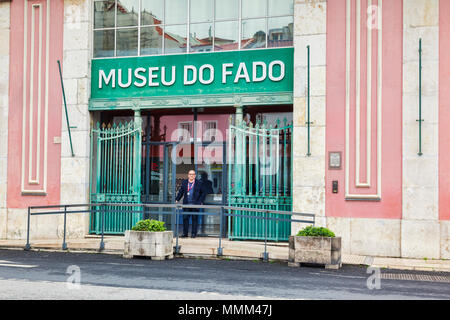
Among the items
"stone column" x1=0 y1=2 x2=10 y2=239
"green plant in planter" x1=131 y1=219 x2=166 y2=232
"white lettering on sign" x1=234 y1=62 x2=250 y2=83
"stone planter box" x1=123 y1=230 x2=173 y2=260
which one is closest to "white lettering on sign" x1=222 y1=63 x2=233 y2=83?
"white lettering on sign" x1=234 y1=62 x2=250 y2=83

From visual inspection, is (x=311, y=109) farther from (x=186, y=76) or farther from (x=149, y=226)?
(x=149, y=226)

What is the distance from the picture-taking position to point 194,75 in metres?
14.7

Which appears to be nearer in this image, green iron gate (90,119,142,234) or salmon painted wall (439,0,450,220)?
salmon painted wall (439,0,450,220)

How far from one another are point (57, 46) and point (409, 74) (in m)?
9.07

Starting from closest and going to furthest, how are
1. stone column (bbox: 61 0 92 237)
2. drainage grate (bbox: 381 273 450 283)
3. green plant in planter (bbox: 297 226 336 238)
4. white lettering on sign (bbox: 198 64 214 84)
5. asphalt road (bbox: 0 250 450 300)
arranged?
1. asphalt road (bbox: 0 250 450 300)
2. drainage grate (bbox: 381 273 450 283)
3. green plant in planter (bbox: 297 226 336 238)
4. white lettering on sign (bbox: 198 64 214 84)
5. stone column (bbox: 61 0 92 237)

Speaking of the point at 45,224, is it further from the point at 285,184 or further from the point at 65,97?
the point at 285,184

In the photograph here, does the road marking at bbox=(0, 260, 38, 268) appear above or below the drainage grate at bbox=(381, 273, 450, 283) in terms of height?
above

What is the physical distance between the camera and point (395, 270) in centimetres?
1091

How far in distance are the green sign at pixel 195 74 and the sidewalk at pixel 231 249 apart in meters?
3.73

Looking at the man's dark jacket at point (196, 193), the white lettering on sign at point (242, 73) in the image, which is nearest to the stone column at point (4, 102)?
the man's dark jacket at point (196, 193)


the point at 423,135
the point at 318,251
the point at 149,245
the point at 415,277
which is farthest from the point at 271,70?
the point at 415,277

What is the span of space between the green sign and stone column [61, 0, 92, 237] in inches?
14.9

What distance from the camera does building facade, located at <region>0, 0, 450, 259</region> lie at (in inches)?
503

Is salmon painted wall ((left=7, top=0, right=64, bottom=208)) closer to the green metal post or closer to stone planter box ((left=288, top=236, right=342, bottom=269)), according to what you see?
the green metal post
